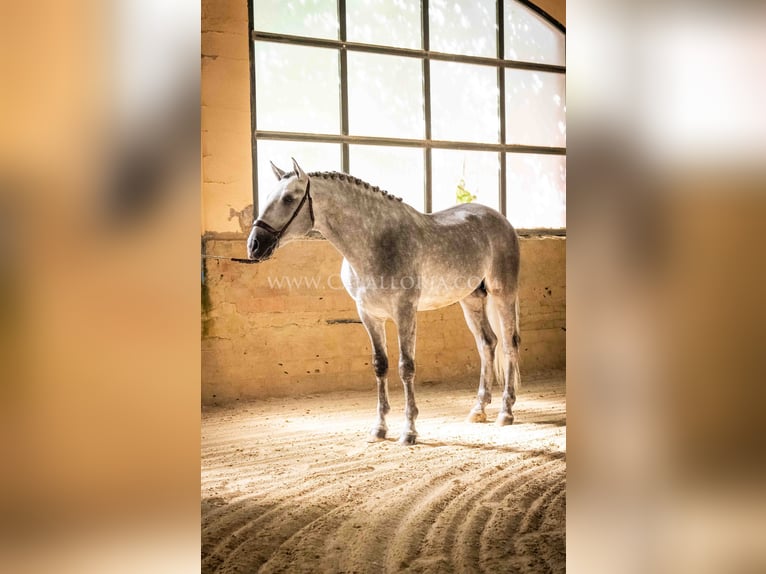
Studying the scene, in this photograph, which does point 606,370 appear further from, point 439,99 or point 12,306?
point 439,99

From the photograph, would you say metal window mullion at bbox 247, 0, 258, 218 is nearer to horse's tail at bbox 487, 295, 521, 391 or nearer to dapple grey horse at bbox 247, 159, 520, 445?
dapple grey horse at bbox 247, 159, 520, 445

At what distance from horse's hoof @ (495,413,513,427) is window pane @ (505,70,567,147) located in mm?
2920

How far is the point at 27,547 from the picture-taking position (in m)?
0.81

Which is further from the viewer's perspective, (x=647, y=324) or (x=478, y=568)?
(x=478, y=568)

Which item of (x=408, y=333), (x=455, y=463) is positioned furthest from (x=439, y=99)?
(x=455, y=463)

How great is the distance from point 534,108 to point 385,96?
1.58 meters

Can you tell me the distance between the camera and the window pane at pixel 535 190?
643 centimetres

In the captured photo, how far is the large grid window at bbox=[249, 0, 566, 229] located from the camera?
5.45 metres

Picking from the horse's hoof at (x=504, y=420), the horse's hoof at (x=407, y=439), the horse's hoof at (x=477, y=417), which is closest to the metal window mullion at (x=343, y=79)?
the horse's hoof at (x=477, y=417)

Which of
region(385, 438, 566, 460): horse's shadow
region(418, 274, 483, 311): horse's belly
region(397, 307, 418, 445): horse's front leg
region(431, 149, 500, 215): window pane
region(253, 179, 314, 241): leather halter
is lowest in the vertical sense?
region(385, 438, 566, 460): horse's shadow

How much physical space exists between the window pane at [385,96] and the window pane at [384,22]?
0.14 m

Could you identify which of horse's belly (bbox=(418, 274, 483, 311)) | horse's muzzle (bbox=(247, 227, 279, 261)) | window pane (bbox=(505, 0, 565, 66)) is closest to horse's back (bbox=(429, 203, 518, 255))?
horse's belly (bbox=(418, 274, 483, 311))

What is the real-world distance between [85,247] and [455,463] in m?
2.87

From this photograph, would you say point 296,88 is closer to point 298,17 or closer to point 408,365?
point 298,17
